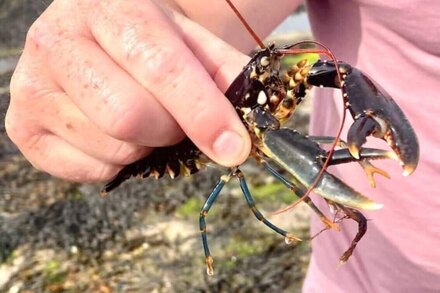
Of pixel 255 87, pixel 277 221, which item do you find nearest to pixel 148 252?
pixel 277 221

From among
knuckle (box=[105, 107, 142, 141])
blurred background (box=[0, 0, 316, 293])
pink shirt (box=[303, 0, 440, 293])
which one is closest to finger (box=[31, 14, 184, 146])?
knuckle (box=[105, 107, 142, 141])

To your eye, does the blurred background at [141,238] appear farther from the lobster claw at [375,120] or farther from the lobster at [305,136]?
the lobster claw at [375,120]

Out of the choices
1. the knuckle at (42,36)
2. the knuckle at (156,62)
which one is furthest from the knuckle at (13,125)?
the knuckle at (156,62)

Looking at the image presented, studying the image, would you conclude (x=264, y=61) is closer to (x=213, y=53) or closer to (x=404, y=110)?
(x=213, y=53)

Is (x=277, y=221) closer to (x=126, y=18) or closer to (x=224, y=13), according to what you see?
(x=224, y=13)

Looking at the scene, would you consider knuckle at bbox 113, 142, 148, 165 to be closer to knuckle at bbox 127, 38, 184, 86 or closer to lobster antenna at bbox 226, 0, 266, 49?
knuckle at bbox 127, 38, 184, 86

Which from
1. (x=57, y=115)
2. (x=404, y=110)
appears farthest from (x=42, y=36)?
(x=404, y=110)
